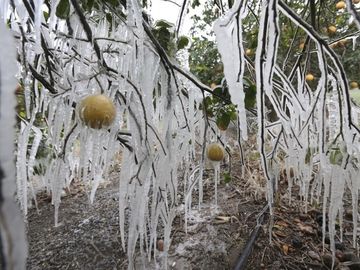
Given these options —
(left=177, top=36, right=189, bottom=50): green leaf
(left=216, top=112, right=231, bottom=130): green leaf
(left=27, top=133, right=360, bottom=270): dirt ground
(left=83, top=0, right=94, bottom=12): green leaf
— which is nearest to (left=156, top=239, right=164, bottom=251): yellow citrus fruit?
(left=27, top=133, right=360, bottom=270): dirt ground

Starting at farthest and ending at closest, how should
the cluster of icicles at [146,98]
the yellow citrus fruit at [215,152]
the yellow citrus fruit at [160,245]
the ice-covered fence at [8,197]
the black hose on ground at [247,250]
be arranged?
the yellow citrus fruit at [160,245] < the black hose on ground at [247,250] < the yellow citrus fruit at [215,152] < the cluster of icicles at [146,98] < the ice-covered fence at [8,197]

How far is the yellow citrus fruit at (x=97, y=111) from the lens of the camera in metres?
0.54

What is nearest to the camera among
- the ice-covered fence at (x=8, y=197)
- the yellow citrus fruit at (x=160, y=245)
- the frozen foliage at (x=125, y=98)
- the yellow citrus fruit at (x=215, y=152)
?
the ice-covered fence at (x=8, y=197)

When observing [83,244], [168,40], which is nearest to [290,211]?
[83,244]

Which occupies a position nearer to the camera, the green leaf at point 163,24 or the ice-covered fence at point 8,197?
the ice-covered fence at point 8,197

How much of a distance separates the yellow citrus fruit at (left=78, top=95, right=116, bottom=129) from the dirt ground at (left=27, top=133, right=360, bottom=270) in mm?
877

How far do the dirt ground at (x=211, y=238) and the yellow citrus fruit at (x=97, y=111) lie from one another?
88cm

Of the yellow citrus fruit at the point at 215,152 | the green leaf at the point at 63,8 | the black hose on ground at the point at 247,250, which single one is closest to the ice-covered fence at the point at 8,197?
the green leaf at the point at 63,8

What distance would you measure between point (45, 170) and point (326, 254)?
150 cm

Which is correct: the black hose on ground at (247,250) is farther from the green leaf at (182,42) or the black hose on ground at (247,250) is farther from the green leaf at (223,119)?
the green leaf at (182,42)

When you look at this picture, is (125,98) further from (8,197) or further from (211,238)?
(211,238)

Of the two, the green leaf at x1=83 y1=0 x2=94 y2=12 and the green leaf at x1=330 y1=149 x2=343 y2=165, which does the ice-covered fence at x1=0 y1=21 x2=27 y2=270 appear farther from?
the green leaf at x1=330 y1=149 x2=343 y2=165

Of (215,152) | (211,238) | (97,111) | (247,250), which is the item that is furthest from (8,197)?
(211,238)

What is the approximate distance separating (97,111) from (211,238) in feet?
3.43
